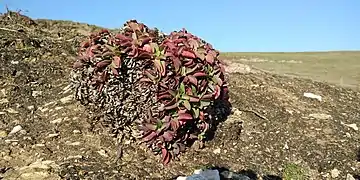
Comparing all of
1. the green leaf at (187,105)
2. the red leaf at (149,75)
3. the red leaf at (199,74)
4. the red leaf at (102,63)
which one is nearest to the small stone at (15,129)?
the red leaf at (102,63)

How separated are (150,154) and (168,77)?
2.22 feet

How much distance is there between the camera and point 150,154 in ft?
14.4

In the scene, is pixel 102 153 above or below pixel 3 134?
below

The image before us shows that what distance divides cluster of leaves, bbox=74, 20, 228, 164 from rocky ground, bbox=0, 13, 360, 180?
22 centimetres

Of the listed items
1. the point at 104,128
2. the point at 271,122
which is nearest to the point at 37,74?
the point at 104,128

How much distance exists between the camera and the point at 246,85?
6242 millimetres

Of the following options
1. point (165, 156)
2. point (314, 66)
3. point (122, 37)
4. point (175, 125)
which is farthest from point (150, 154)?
point (314, 66)

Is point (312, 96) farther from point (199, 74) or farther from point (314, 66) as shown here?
point (314, 66)

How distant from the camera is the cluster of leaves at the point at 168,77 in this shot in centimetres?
420

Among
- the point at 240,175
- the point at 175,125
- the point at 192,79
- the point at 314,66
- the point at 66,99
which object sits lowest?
the point at 314,66

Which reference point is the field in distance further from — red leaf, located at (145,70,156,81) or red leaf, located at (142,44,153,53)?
red leaf, located at (145,70,156,81)

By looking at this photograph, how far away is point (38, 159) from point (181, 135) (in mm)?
1168

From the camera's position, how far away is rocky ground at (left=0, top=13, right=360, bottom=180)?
416cm

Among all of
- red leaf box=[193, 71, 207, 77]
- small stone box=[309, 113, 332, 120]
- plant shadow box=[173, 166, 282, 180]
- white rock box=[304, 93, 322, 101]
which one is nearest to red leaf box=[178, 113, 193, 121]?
red leaf box=[193, 71, 207, 77]
